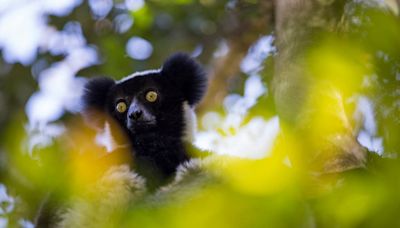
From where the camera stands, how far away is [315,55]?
2.34m

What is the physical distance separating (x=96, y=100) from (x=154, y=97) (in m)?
0.50

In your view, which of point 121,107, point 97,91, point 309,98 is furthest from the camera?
point 97,91

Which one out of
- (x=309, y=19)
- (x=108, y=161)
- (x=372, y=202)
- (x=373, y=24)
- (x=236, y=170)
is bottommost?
(x=372, y=202)

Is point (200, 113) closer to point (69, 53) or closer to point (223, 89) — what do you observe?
point (223, 89)

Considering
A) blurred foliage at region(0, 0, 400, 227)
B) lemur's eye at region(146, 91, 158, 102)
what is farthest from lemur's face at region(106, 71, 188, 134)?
blurred foliage at region(0, 0, 400, 227)

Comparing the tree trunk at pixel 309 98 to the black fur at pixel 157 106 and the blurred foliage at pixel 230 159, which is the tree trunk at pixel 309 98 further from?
the black fur at pixel 157 106

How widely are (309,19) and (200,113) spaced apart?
11.0 feet

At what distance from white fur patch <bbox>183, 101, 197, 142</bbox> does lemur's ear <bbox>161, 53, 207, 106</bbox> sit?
0.11 metres

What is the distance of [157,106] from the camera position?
4.11 metres

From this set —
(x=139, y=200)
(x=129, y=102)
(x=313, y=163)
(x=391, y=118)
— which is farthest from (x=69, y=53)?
(x=313, y=163)

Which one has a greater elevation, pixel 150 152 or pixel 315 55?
pixel 150 152

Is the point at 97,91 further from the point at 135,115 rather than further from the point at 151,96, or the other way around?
the point at 135,115

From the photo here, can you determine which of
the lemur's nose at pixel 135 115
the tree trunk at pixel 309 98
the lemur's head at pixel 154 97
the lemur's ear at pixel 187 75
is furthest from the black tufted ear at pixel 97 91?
the tree trunk at pixel 309 98

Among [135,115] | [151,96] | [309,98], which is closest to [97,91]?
[151,96]
